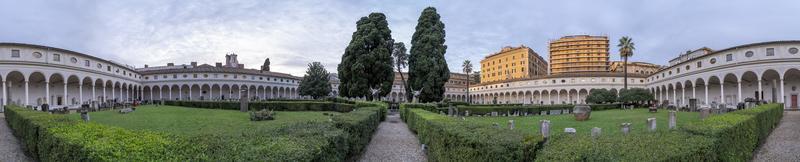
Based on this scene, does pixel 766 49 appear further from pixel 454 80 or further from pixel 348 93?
pixel 454 80

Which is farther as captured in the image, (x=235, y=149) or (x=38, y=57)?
(x=38, y=57)

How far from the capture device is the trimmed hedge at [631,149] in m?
4.75

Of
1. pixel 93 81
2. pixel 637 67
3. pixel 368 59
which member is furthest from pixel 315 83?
pixel 637 67

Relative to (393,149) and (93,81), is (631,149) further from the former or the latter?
(93,81)

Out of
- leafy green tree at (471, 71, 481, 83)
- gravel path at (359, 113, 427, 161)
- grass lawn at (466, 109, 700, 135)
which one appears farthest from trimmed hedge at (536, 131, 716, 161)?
leafy green tree at (471, 71, 481, 83)

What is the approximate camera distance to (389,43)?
43.6 m

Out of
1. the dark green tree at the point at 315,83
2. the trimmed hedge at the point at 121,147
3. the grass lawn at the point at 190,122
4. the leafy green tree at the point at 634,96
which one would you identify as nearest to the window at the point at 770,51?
the leafy green tree at the point at 634,96

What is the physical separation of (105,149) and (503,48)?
457 ft

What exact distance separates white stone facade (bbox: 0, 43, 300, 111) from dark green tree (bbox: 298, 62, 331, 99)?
1219 centimetres

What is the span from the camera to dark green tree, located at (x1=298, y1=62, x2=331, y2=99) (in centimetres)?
7488

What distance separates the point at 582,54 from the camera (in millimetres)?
124188

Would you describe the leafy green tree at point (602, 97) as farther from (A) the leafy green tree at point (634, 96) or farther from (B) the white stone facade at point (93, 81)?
(B) the white stone facade at point (93, 81)

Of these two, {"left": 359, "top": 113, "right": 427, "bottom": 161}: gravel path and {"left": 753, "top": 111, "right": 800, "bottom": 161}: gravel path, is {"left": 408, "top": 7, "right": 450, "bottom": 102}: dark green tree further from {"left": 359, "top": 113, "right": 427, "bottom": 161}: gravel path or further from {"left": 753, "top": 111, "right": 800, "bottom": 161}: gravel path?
{"left": 753, "top": 111, "right": 800, "bottom": 161}: gravel path

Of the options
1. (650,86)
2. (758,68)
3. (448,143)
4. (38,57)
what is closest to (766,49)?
→ (758,68)
